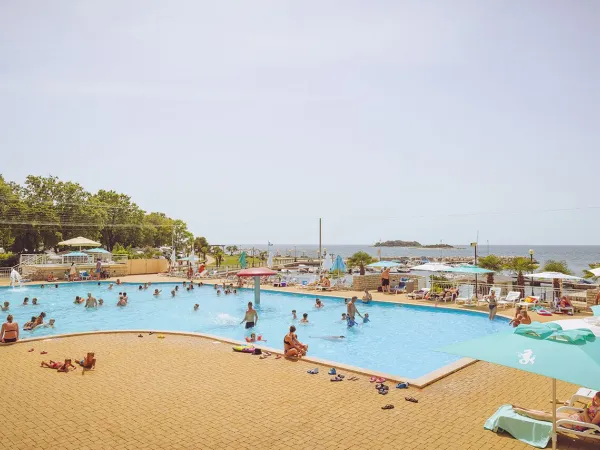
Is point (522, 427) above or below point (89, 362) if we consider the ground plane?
above

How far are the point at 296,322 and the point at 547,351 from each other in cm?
1364

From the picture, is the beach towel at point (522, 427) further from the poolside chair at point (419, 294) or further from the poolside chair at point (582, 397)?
the poolside chair at point (419, 294)

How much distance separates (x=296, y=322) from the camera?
17500 mm

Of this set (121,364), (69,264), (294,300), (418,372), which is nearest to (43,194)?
(69,264)

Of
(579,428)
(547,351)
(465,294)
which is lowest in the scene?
(465,294)

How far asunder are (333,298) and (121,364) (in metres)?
14.1

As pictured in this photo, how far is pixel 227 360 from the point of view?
9.66 m

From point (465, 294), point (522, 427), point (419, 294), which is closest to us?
point (522, 427)

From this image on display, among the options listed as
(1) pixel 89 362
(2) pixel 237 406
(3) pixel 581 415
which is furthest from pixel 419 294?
(1) pixel 89 362

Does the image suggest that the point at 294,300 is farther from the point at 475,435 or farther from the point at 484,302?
the point at 475,435

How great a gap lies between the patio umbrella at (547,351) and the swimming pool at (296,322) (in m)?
6.45

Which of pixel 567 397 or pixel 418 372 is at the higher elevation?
pixel 567 397

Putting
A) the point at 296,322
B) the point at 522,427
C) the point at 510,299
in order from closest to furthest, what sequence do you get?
the point at 522,427 → the point at 296,322 → the point at 510,299

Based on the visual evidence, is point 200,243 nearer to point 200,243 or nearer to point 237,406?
point 200,243
